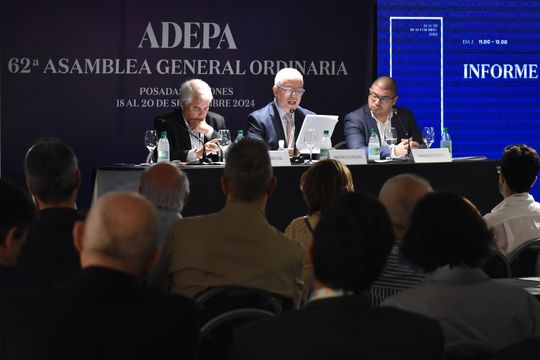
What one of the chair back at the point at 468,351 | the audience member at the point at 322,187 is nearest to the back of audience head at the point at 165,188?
the audience member at the point at 322,187

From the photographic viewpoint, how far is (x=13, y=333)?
1885 millimetres

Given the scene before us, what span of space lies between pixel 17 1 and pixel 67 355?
601 cm

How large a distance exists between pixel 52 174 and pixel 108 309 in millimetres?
1239

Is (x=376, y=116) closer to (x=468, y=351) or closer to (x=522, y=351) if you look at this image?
(x=468, y=351)

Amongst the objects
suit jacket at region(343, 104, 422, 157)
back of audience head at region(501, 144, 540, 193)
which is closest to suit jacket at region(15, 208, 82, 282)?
back of audience head at region(501, 144, 540, 193)

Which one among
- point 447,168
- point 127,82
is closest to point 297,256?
point 447,168

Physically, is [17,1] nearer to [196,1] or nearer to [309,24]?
[196,1]

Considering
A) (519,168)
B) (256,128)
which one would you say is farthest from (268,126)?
(519,168)

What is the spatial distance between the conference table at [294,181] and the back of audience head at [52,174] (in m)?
2.58

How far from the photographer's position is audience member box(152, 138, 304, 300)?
8.71 ft

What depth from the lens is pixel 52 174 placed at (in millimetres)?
2973

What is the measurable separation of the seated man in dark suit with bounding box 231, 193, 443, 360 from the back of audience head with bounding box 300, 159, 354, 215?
1.67 meters

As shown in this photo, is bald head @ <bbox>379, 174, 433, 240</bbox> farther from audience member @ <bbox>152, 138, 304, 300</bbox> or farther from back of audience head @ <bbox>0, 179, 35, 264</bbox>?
back of audience head @ <bbox>0, 179, 35, 264</bbox>

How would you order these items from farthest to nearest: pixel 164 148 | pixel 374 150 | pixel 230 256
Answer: pixel 374 150
pixel 164 148
pixel 230 256
